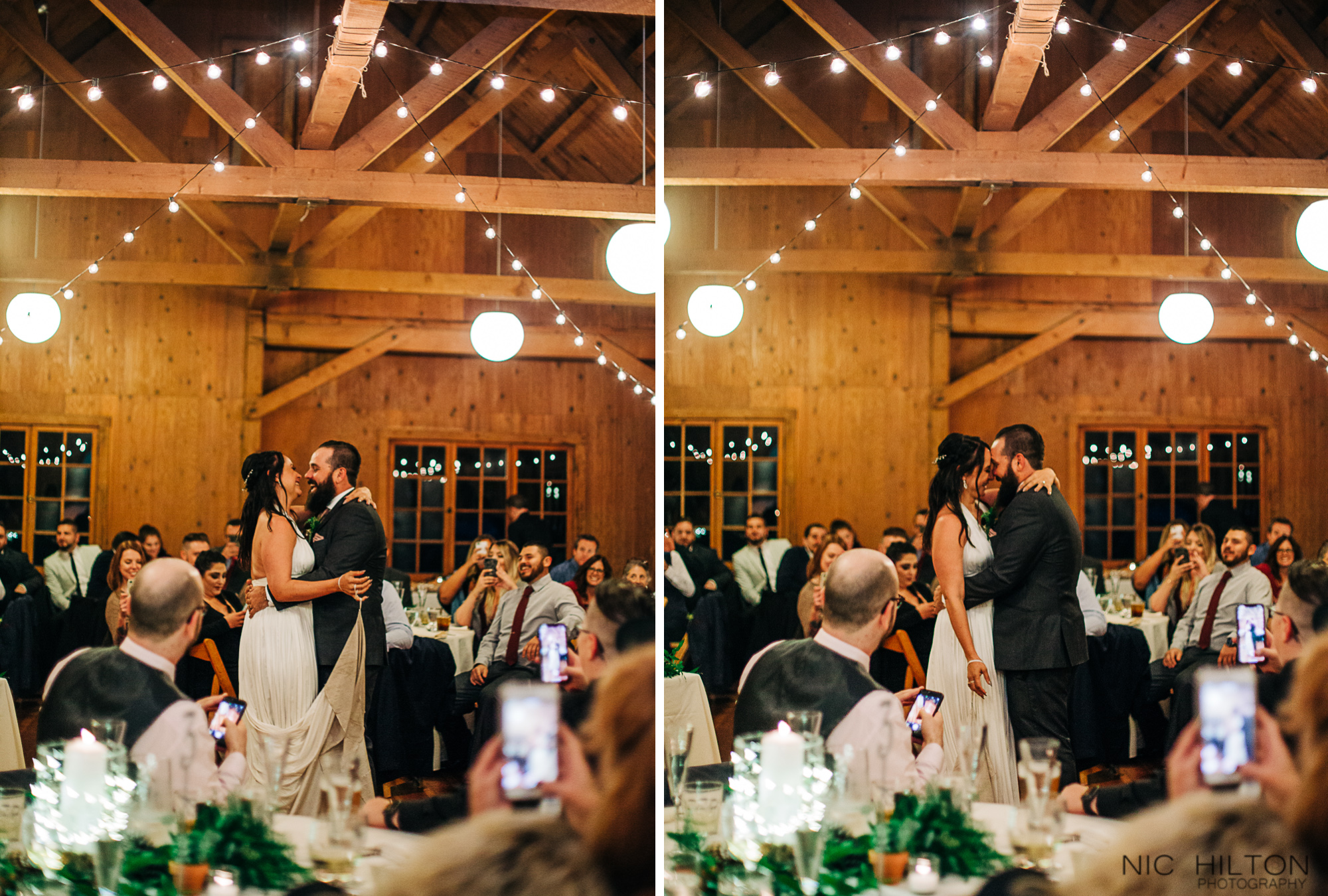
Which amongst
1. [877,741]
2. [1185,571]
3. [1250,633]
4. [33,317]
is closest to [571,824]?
[877,741]

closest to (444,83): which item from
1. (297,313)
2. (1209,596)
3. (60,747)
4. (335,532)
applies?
(297,313)

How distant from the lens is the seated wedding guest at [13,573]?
9.15 feet

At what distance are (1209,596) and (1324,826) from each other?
1.05m

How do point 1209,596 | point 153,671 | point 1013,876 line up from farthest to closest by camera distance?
point 1209,596, point 153,671, point 1013,876

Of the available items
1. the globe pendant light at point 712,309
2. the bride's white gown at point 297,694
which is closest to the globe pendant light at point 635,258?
the globe pendant light at point 712,309

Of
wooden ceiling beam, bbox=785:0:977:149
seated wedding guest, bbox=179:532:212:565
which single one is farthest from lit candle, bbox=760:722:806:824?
wooden ceiling beam, bbox=785:0:977:149

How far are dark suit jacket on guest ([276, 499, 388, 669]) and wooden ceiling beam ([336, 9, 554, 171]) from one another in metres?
1.08

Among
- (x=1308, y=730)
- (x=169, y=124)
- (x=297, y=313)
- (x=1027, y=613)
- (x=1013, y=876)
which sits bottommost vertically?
(x=1013, y=876)

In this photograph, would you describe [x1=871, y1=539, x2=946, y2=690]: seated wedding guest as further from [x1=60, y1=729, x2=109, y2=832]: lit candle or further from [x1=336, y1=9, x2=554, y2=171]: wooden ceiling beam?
[x1=60, y1=729, x2=109, y2=832]: lit candle

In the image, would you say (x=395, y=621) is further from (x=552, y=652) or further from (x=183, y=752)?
(x=183, y=752)

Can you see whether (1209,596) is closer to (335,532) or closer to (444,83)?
(335,532)

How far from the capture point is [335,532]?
274 centimetres

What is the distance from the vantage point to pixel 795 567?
3.13 metres

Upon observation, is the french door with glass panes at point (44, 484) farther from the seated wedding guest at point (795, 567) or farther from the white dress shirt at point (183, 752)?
the seated wedding guest at point (795, 567)
